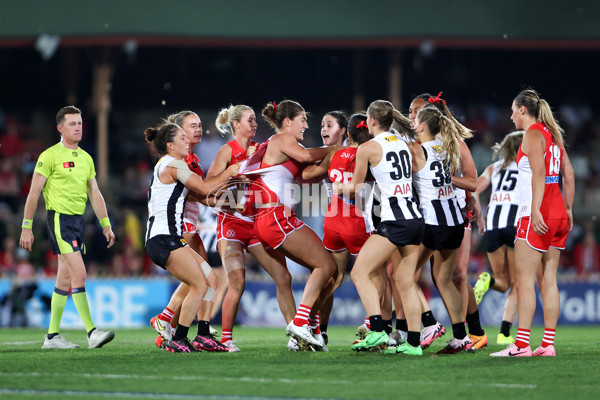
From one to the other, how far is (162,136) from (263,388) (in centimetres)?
329

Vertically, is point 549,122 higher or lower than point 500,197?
higher

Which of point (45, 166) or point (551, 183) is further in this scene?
point (45, 166)

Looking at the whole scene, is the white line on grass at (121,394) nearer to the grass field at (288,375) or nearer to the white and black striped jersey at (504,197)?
the grass field at (288,375)

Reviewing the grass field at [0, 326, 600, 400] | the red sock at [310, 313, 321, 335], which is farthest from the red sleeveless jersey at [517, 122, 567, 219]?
the red sock at [310, 313, 321, 335]

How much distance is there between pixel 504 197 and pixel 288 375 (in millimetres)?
4940

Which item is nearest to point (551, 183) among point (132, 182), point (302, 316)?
point (302, 316)

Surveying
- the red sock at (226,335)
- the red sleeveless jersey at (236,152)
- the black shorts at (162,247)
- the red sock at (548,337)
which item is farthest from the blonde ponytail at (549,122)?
the red sock at (226,335)

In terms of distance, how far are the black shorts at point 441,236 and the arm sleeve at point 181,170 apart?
222cm

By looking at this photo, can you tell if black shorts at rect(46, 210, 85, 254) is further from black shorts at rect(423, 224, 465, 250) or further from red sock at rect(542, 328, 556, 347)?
red sock at rect(542, 328, 556, 347)

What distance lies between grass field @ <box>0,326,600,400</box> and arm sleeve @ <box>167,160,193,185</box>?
5.22ft

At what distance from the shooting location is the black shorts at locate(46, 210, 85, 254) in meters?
9.39

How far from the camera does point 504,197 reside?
11.0 meters

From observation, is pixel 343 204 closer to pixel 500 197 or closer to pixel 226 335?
pixel 226 335

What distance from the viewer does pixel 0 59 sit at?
71.5 ft
